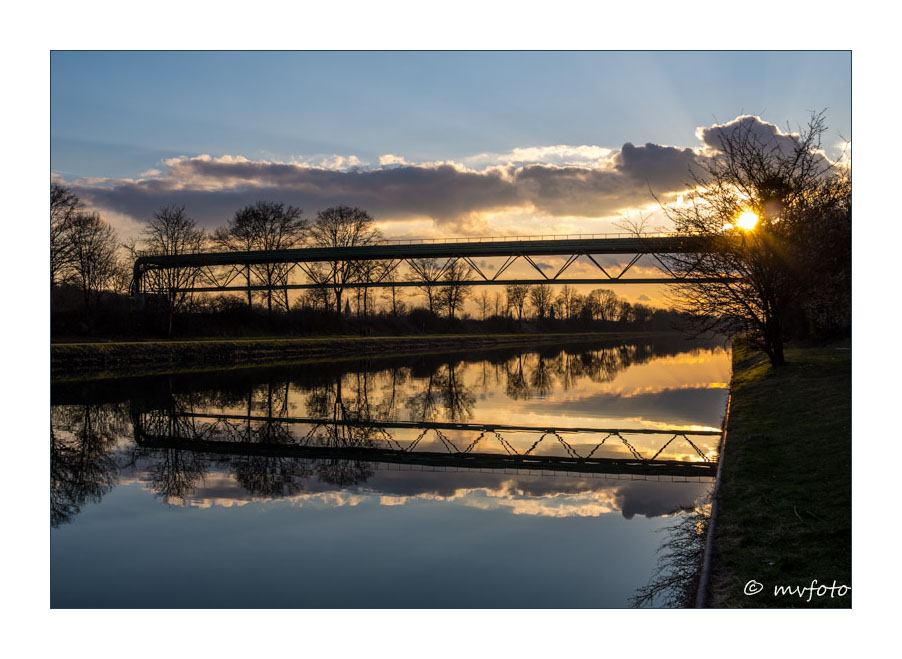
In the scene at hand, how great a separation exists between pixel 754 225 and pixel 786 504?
49.8 feet

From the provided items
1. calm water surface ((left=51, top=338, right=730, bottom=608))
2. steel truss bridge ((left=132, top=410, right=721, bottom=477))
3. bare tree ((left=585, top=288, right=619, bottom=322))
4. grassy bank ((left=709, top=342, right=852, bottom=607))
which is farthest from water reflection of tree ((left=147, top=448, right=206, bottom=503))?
bare tree ((left=585, top=288, right=619, bottom=322))

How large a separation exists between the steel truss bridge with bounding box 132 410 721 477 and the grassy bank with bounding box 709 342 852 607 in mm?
1223

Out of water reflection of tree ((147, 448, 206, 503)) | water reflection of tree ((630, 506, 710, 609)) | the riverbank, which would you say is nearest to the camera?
water reflection of tree ((630, 506, 710, 609))

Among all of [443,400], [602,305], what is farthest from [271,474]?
[602,305]

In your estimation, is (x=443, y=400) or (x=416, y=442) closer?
(x=416, y=442)

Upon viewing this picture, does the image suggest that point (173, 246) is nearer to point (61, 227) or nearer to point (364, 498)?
point (61, 227)

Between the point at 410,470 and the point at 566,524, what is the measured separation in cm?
373

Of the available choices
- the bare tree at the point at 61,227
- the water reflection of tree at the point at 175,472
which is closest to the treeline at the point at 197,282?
the bare tree at the point at 61,227

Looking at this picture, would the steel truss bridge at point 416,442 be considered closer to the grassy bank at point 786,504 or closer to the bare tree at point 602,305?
the grassy bank at point 786,504

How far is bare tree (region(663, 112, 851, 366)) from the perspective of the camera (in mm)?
20844

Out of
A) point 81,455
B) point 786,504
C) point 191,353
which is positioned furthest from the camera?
point 191,353

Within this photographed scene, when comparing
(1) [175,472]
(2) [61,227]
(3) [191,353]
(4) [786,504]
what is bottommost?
(1) [175,472]

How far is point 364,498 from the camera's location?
10117 millimetres

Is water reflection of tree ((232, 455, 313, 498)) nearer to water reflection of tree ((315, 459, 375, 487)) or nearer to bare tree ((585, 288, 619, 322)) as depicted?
water reflection of tree ((315, 459, 375, 487))
